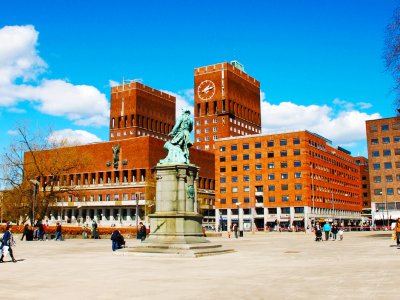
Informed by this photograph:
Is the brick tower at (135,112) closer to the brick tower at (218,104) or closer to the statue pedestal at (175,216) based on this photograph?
the brick tower at (218,104)

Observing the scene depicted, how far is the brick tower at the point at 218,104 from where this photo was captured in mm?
142500

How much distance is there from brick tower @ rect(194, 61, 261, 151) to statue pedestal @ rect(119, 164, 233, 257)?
115 m

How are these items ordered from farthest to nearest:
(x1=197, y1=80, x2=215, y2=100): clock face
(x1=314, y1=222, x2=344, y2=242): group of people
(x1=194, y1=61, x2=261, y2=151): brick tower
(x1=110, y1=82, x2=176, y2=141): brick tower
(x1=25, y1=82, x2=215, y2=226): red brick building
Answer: (x1=110, y1=82, x2=176, y2=141): brick tower
(x1=197, y1=80, x2=215, y2=100): clock face
(x1=194, y1=61, x2=261, y2=151): brick tower
(x1=25, y1=82, x2=215, y2=226): red brick building
(x1=314, y1=222, x2=344, y2=242): group of people

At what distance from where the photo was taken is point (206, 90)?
148000 millimetres

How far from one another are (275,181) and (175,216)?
81.5 metres

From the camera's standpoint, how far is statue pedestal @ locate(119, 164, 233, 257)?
24219 millimetres

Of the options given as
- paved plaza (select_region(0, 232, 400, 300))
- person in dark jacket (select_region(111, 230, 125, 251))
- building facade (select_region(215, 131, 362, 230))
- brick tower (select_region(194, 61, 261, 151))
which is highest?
brick tower (select_region(194, 61, 261, 151))

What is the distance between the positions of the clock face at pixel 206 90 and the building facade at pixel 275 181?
37754 millimetres

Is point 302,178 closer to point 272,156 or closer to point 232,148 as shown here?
point 272,156

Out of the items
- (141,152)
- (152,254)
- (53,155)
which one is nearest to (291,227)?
(141,152)

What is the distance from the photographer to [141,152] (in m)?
106

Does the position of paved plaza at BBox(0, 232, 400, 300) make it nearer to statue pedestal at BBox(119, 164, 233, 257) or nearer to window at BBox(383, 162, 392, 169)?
statue pedestal at BBox(119, 164, 233, 257)

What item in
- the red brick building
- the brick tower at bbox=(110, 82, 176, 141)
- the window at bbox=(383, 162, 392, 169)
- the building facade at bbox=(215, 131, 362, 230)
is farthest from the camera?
the brick tower at bbox=(110, 82, 176, 141)

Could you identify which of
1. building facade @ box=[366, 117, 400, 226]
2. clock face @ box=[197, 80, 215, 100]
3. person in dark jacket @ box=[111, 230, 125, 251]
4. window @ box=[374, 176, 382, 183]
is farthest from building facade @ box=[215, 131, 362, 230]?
person in dark jacket @ box=[111, 230, 125, 251]
